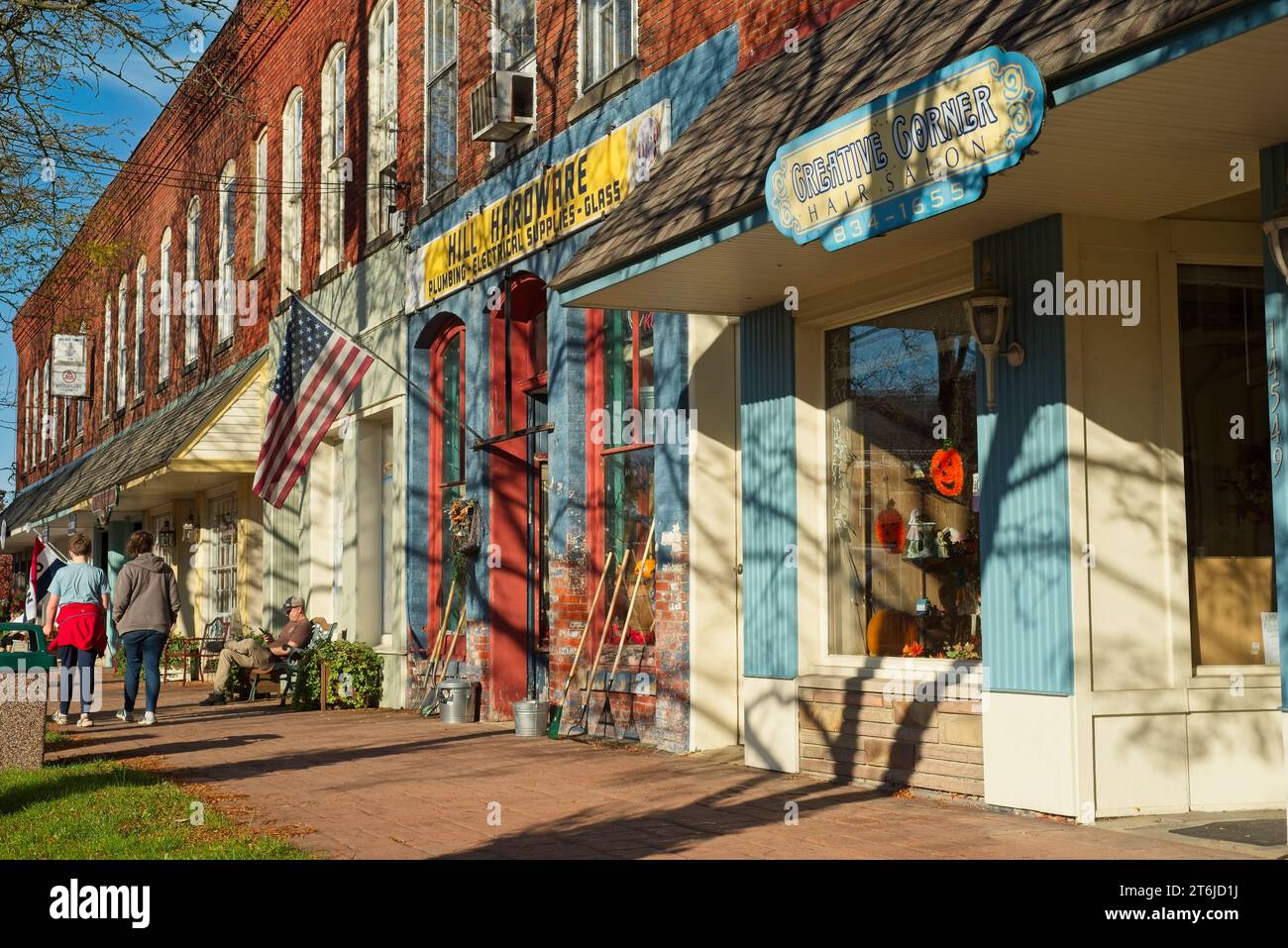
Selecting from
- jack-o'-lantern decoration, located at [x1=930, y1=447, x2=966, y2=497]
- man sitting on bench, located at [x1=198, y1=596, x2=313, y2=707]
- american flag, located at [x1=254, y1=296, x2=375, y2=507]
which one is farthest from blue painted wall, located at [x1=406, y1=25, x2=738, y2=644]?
jack-o'-lantern decoration, located at [x1=930, y1=447, x2=966, y2=497]

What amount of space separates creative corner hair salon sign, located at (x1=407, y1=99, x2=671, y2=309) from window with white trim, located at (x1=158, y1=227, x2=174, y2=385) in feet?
43.4

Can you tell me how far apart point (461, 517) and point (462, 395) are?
1485 millimetres

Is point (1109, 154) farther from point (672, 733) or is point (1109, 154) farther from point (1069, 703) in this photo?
point (672, 733)

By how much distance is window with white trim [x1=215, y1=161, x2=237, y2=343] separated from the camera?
24.1 meters

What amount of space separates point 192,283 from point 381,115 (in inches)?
379

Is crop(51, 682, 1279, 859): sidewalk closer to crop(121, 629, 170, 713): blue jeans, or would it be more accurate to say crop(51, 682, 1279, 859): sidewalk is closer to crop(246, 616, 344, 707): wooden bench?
crop(121, 629, 170, 713): blue jeans

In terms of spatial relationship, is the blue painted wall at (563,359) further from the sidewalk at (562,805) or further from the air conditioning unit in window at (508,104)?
the sidewalk at (562,805)

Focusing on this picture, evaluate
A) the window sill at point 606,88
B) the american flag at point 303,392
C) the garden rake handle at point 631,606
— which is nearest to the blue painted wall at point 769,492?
the garden rake handle at point 631,606

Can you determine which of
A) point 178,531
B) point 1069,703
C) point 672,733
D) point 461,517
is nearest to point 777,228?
point 1069,703

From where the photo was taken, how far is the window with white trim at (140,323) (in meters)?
30.9

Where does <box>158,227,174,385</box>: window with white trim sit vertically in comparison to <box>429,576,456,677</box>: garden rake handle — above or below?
above

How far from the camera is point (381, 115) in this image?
18141mm

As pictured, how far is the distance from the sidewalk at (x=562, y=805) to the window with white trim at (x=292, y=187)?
9099 millimetres

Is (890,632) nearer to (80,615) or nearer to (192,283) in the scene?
(80,615)
